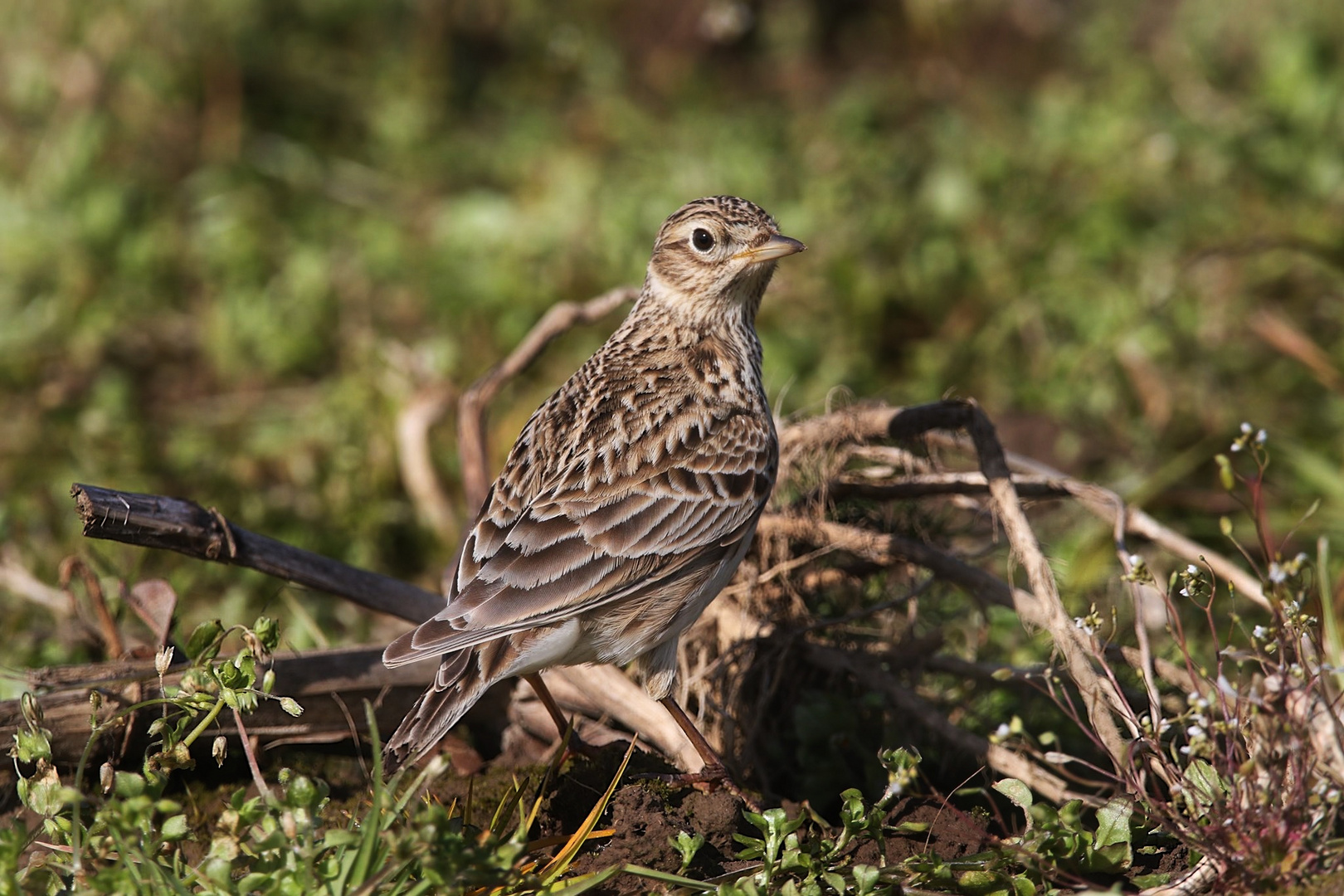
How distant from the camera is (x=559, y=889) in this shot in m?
3.47

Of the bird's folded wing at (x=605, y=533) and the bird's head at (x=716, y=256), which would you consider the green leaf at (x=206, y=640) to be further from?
the bird's head at (x=716, y=256)

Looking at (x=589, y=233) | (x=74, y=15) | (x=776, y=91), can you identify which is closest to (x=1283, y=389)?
(x=589, y=233)

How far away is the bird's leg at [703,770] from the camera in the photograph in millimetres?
4125

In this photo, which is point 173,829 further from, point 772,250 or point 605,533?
point 772,250

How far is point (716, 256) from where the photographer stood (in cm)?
504

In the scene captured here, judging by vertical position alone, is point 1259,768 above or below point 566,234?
below

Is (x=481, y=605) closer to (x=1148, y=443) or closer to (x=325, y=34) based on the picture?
(x=1148, y=443)

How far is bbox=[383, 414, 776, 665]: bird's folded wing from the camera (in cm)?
386

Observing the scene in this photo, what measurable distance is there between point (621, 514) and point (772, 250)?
49.4 inches

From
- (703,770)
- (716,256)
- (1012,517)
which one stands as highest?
(716,256)

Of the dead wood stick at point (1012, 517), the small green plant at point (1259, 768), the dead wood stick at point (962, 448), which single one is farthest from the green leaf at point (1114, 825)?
the dead wood stick at point (962, 448)

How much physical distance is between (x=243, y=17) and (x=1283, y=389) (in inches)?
278

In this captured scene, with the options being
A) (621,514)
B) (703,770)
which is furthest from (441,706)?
(703,770)

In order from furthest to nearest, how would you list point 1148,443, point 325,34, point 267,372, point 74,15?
point 325,34 → point 74,15 → point 267,372 → point 1148,443
